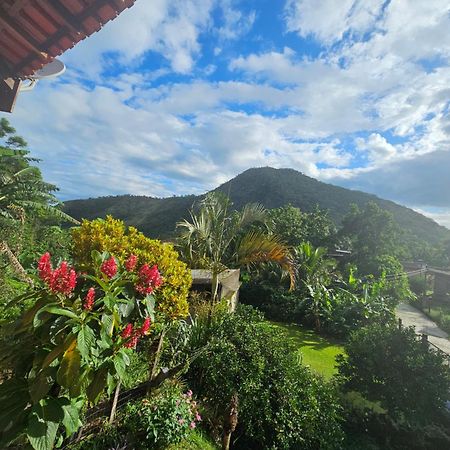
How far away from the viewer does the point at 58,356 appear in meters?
1.98

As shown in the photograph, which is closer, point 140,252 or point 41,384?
point 41,384

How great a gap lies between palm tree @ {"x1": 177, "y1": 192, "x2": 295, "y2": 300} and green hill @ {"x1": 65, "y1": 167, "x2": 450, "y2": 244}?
33.2 meters

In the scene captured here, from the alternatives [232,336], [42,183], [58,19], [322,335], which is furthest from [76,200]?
[58,19]

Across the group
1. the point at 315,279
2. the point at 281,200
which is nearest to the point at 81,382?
the point at 315,279

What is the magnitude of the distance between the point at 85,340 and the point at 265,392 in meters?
3.63

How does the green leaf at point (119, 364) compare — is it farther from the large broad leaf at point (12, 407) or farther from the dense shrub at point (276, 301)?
the dense shrub at point (276, 301)

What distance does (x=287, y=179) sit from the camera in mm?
65938

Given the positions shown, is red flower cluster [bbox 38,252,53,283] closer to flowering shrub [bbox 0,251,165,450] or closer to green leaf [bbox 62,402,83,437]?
flowering shrub [bbox 0,251,165,450]

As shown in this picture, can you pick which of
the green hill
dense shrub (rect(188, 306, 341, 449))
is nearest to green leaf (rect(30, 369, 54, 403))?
dense shrub (rect(188, 306, 341, 449))

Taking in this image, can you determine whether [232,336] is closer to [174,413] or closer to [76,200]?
[174,413]

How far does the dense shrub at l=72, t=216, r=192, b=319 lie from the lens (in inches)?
173

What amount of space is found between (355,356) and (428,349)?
4.53ft

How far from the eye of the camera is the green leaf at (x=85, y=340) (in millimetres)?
1878

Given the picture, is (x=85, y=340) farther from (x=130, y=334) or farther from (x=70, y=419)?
(x=70, y=419)
